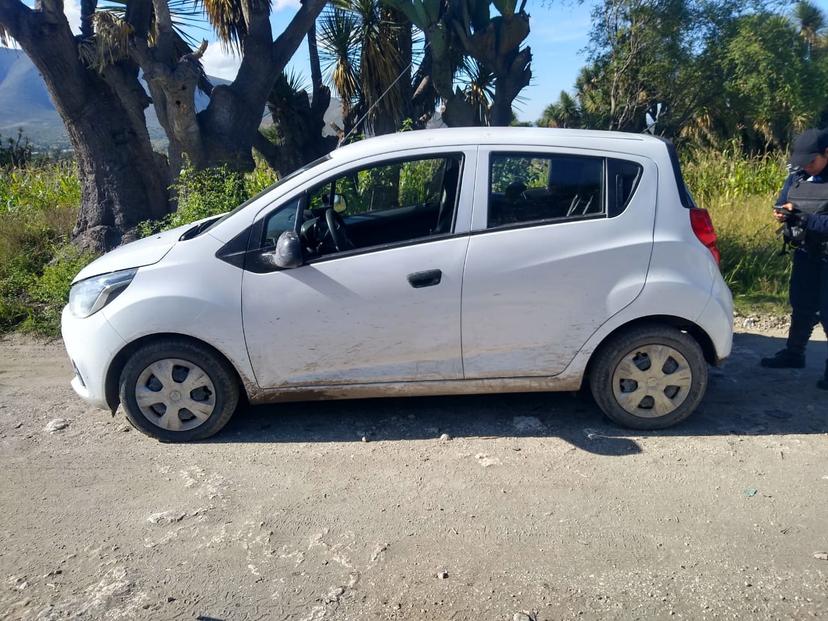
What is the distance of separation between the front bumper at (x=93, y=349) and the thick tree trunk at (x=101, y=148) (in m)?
4.71

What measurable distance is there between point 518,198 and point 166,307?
2136 mm

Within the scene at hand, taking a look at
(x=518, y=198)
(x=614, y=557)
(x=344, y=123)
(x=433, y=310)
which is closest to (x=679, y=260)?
(x=518, y=198)

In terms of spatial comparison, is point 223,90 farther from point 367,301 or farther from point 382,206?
point 367,301

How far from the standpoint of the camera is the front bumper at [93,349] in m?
4.26

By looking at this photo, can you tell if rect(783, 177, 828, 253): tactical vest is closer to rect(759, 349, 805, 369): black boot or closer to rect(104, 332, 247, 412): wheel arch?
rect(759, 349, 805, 369): black boot

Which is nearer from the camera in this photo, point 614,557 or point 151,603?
point 151,603

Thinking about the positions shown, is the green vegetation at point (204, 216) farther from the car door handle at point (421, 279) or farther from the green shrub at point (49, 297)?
the car door handle at point (421, 279)

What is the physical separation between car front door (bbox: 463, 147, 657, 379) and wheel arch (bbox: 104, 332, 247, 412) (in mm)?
1408

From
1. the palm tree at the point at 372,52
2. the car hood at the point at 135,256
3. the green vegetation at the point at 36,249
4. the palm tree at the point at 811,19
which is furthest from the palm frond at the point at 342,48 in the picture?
the palm tree at the point at 811,19

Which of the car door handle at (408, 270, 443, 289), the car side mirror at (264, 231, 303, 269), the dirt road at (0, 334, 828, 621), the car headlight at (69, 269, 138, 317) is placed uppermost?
the car side mirror at (264, 231, 303, 269)

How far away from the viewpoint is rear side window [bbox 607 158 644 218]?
4254mm

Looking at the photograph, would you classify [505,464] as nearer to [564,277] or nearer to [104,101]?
[564,277]

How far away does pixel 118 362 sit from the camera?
4.36 metres

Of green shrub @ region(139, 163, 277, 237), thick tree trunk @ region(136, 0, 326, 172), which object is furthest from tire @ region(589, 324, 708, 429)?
thick tree trunk @ region(136, 0, 326, 172)
